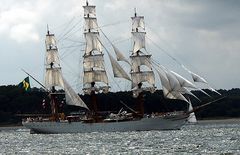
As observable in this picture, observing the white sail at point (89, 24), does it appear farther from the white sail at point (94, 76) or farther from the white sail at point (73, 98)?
the white sail at point (73, 98)

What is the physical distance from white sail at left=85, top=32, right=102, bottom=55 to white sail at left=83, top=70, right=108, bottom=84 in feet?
12.3

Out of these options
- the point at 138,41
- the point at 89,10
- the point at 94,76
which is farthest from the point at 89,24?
the point at 138,41

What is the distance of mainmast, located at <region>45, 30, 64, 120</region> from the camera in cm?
14838

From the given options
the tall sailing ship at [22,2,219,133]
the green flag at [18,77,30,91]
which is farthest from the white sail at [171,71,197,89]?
the green flag at [18,77,30,91]

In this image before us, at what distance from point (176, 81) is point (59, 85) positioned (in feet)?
87.5

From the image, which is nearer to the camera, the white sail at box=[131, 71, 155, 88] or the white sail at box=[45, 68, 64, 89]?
the white sail at box=[131, 71, 155, 88]

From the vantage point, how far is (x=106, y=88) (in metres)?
144

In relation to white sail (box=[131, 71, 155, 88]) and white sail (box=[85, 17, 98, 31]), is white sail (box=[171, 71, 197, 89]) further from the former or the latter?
white sail (box=[85, 17, 98, 31])

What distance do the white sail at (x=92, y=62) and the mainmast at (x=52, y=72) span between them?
21.9ft

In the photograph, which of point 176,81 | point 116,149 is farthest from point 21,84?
point 116,149

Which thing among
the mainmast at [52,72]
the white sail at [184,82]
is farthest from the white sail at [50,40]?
the white sail at [184,82]

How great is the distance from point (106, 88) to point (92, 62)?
217 inches

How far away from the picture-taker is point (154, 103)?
185375mm

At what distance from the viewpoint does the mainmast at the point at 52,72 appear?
487ft
